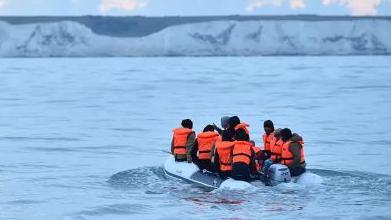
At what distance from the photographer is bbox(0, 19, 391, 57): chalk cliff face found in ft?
384

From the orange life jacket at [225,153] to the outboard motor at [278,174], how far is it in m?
0.76

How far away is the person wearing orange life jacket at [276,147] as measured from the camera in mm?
16391

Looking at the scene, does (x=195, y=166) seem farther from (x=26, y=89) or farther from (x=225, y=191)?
(x=26, y=89)

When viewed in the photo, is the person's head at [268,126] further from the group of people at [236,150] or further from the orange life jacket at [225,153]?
the orange life jacket at [225,153]

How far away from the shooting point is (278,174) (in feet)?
52.1

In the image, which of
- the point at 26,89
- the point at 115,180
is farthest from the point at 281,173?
the point at 26,89

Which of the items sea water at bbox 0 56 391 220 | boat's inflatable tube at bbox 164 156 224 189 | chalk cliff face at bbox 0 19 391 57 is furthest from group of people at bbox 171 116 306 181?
chalk cliff face at bbox 0 19 391 57

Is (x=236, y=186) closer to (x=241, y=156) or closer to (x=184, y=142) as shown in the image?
(x=241, y=156)

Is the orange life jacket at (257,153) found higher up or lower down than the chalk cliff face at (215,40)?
lower down

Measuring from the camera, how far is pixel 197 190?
1667cm

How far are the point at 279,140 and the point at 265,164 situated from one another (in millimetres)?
527

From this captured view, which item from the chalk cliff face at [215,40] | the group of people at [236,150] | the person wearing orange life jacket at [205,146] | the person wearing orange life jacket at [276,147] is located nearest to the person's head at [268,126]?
the group of people at [236,150]

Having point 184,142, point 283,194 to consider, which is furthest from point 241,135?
point 184,142

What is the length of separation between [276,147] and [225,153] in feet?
4.01
